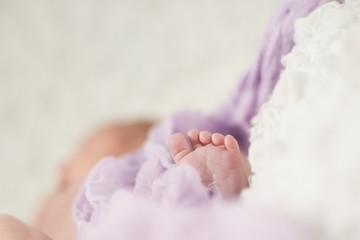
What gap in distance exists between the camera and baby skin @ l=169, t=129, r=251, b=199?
470mm

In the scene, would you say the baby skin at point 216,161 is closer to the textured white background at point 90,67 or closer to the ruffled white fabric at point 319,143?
the ruffled white fabric at point 319,143

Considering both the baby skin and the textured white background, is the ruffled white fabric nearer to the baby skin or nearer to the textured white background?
the baby skin

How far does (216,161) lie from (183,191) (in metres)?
0.08

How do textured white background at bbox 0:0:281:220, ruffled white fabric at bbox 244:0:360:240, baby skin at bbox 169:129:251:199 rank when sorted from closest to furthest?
ruffled white fabric at bbox 244:0:360:240
baby skin at bbox 169:129:251:199
textured white background at bbox 0:0:281:220

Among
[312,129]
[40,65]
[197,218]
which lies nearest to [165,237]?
[197,218]

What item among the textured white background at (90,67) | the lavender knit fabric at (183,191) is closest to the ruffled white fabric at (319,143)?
the lavender knit fabric at (183,191)

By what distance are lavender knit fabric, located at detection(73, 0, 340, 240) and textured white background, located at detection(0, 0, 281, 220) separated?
409 millimetres

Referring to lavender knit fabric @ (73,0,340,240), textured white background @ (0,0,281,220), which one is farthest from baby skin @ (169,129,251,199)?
textured white background @ (0,0,281,220)

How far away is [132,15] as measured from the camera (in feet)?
4.04

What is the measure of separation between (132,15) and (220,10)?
207 mm

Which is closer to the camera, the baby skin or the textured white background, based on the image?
the baby skin

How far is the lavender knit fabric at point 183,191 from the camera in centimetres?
36

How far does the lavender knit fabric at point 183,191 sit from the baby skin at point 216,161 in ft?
0.07

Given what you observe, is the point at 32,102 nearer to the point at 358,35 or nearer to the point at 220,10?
the point at 220,10
